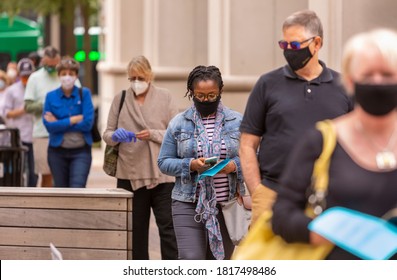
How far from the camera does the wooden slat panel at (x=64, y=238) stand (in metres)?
8.03

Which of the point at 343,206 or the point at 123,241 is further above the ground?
the point at 343,206

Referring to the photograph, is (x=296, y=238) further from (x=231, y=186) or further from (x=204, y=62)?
(x=204, y=62)

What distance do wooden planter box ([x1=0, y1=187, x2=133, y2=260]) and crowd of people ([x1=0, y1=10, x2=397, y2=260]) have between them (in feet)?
1.21

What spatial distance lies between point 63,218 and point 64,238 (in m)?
0.13

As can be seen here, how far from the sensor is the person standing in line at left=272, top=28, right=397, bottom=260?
357cm

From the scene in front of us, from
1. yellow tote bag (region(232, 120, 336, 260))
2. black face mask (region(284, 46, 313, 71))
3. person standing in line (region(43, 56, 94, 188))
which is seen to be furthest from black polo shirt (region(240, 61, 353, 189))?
person standing in line (region(43, 56, 94, 188))

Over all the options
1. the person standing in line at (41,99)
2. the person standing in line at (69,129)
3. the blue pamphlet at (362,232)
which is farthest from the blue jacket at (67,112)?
the blue pamphlet at (362,232)

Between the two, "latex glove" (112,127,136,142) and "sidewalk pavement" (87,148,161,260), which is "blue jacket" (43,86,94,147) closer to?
"sidewalk pavement" (87,148,161,260)

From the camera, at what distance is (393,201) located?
3.64 meters

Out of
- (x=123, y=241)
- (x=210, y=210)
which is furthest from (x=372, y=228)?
(x=123, y=241)

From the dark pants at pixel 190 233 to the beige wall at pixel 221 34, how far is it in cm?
426

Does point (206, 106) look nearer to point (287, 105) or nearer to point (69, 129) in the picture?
point (287, 105)
